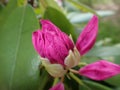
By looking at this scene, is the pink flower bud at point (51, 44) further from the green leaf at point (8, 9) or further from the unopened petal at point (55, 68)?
the green leaf at point (8, 9)

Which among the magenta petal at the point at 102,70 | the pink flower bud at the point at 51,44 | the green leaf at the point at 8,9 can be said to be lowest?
the magenta petal at the point at 102,70

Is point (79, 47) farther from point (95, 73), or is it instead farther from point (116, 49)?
point (116, 49)

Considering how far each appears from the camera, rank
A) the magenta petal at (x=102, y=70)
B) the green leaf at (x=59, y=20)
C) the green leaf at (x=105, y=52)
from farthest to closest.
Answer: the green leaf at (x=105, y=52) → the green leaf at (x=59, y=20) → the magenta petal at (x=102, y=70)

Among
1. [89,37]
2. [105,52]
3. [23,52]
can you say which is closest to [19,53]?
[23,52]

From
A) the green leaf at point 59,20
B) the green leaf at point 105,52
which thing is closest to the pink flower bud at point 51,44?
the green leaf at point 59,20

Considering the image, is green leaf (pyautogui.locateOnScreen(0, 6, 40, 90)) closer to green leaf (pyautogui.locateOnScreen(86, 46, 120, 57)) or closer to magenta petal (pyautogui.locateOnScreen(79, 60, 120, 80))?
magenta petal (pyautogui.locateOnScreen(79, 60, 120, 80))

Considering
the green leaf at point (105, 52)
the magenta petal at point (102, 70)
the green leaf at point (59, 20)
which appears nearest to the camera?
the magenta petal at point (102, 70)

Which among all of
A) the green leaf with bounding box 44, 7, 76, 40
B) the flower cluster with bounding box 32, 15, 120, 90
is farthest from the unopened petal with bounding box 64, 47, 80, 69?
the green leaf with bounding box 44, 7, 76, 40
